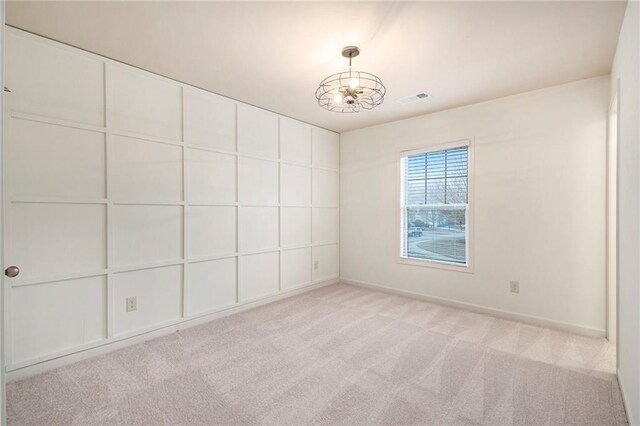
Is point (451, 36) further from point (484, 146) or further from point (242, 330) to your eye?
point (242, 330)

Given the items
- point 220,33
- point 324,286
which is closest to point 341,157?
point 324,286

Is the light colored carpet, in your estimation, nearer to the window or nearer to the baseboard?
the baseboard

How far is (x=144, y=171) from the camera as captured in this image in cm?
287

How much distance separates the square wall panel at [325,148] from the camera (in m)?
4.71

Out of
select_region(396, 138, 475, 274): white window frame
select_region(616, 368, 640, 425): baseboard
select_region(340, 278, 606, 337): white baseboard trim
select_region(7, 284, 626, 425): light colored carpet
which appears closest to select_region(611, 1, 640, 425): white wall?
select_region(616, 368, 640, 425): baseboard

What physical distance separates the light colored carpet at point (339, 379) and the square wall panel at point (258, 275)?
1.74ft

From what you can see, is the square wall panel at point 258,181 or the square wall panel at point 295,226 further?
the square wall panel at point 295,226

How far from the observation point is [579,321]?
9.95 feet

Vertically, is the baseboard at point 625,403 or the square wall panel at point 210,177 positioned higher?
the square wall panel at point 210,177

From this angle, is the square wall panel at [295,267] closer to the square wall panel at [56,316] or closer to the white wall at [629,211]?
the square wall panel at [56,316]

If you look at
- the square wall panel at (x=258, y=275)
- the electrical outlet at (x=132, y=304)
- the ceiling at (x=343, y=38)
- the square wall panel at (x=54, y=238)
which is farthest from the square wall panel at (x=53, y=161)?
the square wall panel at (x=258, y=275)

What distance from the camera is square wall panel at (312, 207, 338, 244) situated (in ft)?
15.6

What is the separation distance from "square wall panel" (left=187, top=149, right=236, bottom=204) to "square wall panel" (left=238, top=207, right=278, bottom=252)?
0.93ft

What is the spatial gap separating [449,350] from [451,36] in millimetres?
2572
